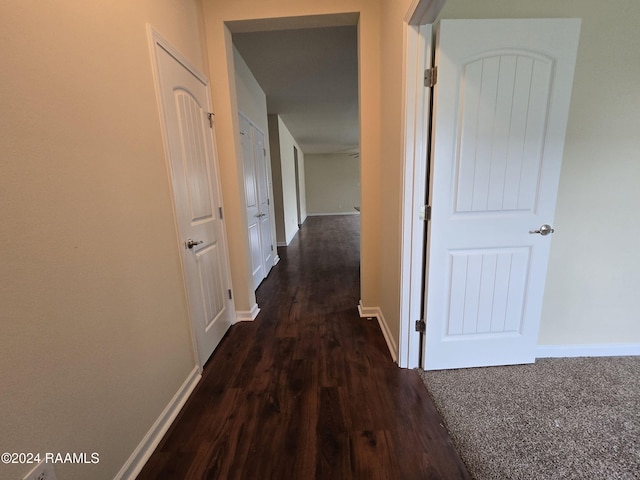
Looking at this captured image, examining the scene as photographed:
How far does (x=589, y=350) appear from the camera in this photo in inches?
73.7

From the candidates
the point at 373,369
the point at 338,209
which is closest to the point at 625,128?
the point at 373,369

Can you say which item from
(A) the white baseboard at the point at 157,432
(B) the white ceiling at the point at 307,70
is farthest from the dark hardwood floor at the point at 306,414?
(B) the white ceiling at the point at 307,70

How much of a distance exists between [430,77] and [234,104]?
5.18 feet

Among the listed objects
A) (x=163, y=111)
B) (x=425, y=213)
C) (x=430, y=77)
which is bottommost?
(x=425, y=213)

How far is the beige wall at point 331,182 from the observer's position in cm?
1087

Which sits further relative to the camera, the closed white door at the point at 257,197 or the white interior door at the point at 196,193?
the closed white door at the point at 257,197

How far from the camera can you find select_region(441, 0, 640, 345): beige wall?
1500mm

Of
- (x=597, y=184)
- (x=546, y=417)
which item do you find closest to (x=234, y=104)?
(x=597, y=184)

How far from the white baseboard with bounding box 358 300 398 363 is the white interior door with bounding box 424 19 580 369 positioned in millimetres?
229

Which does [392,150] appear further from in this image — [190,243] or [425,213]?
[190,243]

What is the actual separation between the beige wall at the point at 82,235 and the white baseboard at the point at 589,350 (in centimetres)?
246

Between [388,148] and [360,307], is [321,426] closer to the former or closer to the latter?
[360,307]

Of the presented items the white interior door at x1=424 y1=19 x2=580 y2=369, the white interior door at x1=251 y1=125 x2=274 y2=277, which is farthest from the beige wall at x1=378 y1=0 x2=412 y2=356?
Answer: the white interior door at x1=251 y1=125 x2=274 y2=277

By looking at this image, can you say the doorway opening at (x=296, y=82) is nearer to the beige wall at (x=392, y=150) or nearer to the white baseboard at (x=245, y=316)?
the beige wall at (x=392, y=150)
